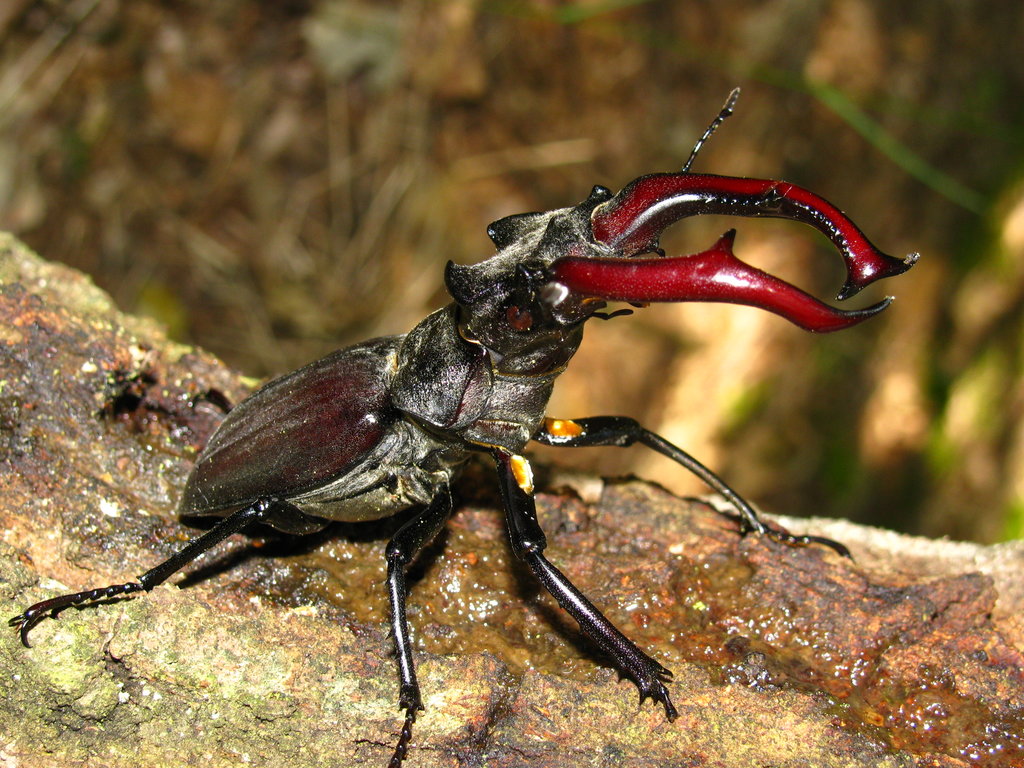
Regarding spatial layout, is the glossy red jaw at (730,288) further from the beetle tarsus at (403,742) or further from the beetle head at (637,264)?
the beetle tarsus at (403,742)

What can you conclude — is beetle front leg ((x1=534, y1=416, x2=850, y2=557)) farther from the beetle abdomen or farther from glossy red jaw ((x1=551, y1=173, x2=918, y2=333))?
glossy red jaw ((x1=551, y1=173, x2=918, y2=333))

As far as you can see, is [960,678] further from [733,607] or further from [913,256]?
[913,256]

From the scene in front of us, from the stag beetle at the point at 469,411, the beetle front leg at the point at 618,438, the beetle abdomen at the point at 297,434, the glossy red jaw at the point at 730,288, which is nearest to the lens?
the glossy red jaw at the point at 730,288

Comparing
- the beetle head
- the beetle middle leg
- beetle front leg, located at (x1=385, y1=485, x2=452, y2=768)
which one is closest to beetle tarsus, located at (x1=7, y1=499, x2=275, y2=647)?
the beetle middle leg

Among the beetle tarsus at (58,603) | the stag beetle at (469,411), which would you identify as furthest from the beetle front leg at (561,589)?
the beetle tarsus at (58,603)

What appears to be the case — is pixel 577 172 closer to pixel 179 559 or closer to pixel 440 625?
pixel 440 625

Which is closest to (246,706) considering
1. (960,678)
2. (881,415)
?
(960,678)

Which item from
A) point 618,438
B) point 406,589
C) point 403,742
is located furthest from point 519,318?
point 403,742
